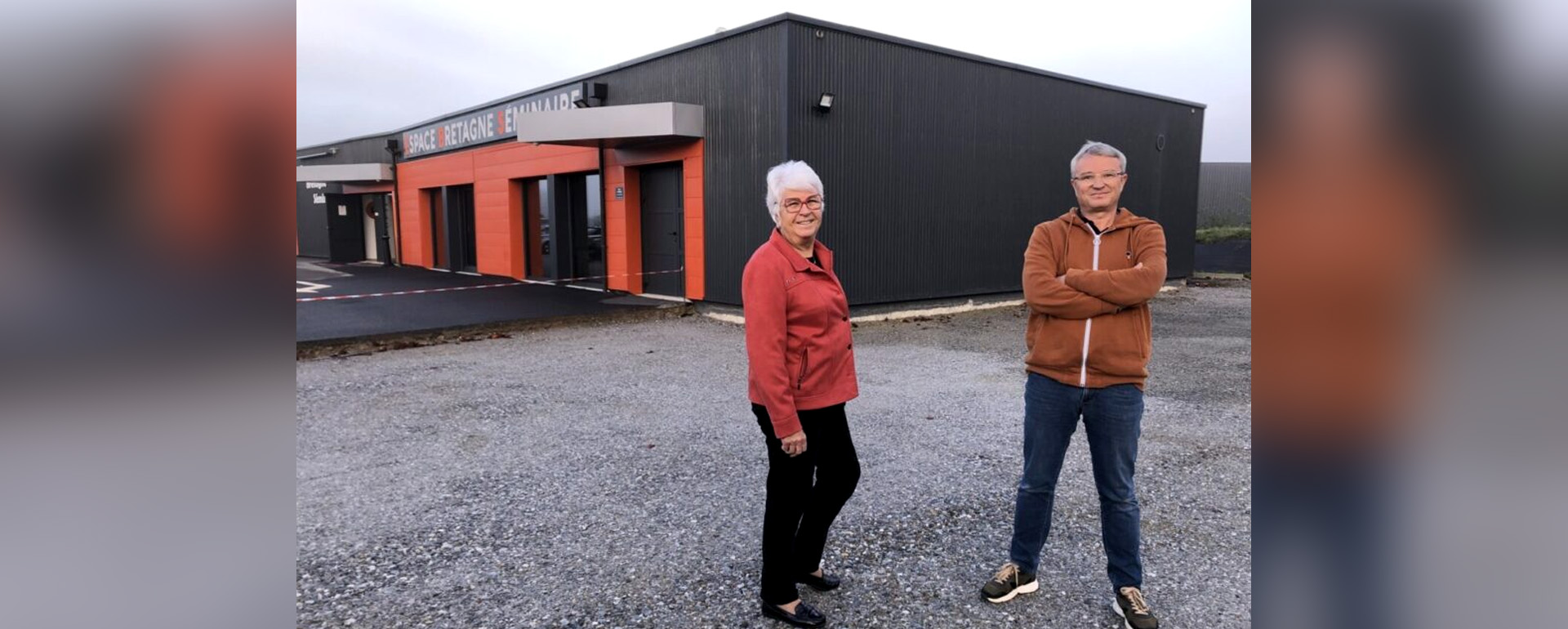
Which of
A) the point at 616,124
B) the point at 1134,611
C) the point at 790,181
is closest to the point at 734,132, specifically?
the point at 616,124

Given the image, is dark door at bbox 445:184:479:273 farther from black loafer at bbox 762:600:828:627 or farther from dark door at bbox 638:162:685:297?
black loafer at bbox 762:600:828:627

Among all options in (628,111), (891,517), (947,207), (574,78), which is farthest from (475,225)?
(891,517)

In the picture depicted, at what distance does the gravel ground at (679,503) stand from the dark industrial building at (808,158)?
457 cm

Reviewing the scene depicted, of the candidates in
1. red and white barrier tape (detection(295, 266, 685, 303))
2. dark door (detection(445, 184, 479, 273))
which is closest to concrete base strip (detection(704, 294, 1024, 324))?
red and white barrier tape (detection(295, 266, 685, 303))

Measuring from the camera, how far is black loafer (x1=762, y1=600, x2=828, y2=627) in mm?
2861

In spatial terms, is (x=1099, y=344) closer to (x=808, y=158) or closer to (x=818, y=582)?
(x=818, y=582)

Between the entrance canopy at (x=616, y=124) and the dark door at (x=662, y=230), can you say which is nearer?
the entrance canopy at (x=616, y=124)

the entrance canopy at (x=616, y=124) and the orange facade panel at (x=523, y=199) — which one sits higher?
the entrance canopy at (x=616, y=124)

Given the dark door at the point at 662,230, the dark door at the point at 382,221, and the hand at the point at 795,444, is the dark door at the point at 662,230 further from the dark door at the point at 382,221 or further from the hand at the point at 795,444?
the dark door at the point at 382,221

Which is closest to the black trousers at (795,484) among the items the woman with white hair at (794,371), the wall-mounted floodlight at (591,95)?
the woman with white hair at (794,371)

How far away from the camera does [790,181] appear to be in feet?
9.37

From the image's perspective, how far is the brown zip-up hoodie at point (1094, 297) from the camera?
2.74m
